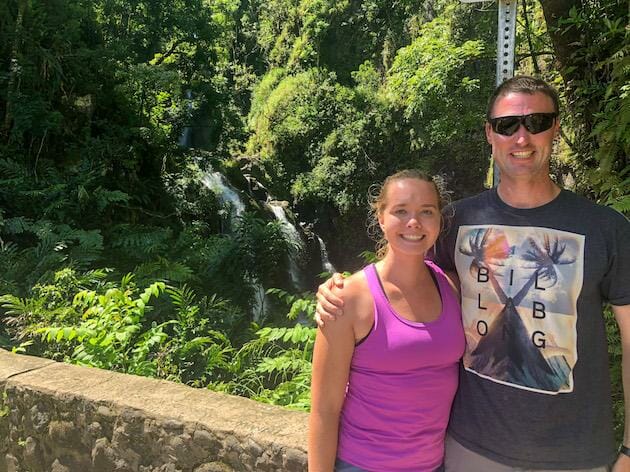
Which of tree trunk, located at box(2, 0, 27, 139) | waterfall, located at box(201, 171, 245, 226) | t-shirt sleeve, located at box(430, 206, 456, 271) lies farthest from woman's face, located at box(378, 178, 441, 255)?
waterfall, located at box(201, 171, 245, 226)

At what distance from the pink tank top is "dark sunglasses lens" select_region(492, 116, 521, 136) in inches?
23.8

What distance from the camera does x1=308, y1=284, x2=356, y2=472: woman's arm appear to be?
153 centimetres

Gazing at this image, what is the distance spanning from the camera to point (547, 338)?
4.98 feet

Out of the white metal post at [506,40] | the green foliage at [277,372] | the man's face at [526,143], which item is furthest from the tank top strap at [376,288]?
the green foliage at [277,372]

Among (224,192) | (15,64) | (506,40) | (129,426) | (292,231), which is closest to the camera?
(506,40)

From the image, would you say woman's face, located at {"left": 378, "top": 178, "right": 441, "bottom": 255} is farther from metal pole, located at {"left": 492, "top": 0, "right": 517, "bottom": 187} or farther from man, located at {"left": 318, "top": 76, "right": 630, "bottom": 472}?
metal pole, located at {"left": 492, "top": 0, "right": 517, "bottom": 187}

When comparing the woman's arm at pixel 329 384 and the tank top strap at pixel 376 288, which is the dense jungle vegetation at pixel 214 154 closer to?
the woman's arm at pixel 329 384

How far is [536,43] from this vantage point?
226 inches

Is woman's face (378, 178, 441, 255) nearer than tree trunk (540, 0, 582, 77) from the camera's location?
Yes

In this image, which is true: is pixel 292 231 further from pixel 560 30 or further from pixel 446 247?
pixel 446 247

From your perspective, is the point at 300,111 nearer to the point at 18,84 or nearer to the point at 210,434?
the point at 18,84

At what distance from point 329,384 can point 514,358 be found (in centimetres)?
54

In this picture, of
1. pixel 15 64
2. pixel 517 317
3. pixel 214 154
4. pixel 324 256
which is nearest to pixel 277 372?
pixel 517 317

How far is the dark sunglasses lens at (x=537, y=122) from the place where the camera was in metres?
1.61
